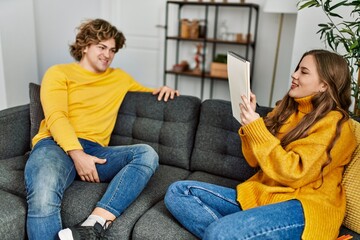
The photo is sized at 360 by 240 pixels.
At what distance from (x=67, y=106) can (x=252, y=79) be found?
2.47 m

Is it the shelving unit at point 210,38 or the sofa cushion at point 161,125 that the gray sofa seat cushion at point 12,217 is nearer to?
the sofa cushion at point 161,125

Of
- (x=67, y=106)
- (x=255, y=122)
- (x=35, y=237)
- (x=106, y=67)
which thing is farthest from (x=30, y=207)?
(x=255, y=122)

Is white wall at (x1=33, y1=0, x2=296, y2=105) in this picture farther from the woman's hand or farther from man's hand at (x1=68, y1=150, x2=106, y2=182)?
the woman's hand

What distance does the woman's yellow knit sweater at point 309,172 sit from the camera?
125 cm

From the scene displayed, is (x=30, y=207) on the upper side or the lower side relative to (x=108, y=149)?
lower

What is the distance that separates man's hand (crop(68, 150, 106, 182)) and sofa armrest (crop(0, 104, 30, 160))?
48cm

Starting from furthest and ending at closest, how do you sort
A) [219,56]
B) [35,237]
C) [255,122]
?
[219,56]
[35,237]
[255,122]

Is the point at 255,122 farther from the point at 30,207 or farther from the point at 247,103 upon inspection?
the point at 30,207

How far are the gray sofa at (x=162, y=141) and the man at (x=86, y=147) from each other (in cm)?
7

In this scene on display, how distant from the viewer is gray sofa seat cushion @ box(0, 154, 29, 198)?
165 centimetres

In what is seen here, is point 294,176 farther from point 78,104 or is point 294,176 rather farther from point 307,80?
point 78,104

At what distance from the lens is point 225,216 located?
1280 millimetres

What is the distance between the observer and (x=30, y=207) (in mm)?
1450

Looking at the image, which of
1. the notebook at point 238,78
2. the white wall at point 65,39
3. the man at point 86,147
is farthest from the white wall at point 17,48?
the notebook at point 238,78
